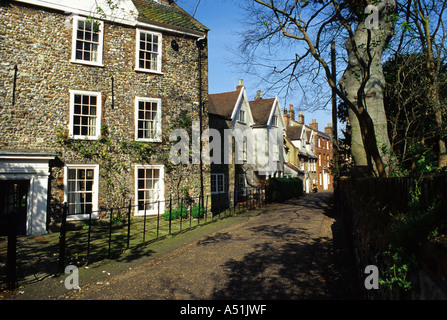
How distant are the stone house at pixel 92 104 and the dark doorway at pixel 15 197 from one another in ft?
0.12

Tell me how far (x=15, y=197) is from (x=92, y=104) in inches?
197

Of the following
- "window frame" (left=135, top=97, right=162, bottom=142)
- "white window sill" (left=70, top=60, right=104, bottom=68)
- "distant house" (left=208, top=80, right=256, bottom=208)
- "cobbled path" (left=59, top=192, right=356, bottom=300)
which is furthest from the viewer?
"distant house" (left=208, top=80, right=256, bottom=208)

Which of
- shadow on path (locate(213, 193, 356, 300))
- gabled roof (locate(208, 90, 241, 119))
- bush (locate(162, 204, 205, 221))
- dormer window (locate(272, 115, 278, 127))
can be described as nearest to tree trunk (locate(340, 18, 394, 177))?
shadow on path (locate(213, 193, 356, 300))

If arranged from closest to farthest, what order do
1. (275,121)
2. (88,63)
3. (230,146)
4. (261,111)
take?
(88,63), (230,146), (261,111), (275,121)

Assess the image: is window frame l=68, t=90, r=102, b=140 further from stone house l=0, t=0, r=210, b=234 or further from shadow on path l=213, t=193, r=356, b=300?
shadow on path l=213, t=193, r=356, b=300

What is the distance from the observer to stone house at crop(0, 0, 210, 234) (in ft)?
40.0

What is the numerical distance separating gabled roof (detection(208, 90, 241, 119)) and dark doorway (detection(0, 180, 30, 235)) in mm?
14062

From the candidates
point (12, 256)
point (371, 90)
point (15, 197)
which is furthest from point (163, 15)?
point (12, 256)

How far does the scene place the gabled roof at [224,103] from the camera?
2413 centimetres

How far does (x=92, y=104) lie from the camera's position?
13867mm
